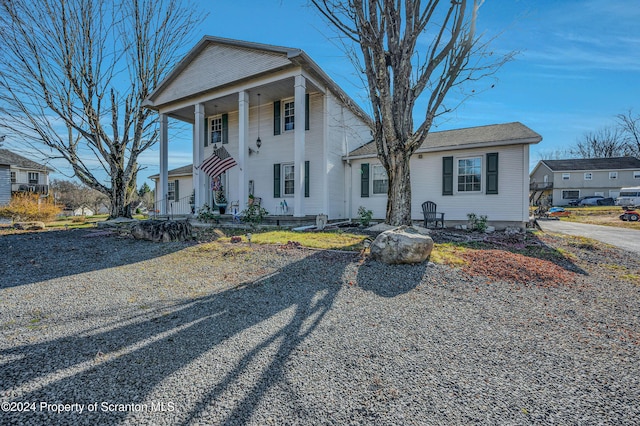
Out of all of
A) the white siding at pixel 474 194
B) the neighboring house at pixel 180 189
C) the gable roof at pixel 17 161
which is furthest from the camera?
the gable roof at pixel 17 161

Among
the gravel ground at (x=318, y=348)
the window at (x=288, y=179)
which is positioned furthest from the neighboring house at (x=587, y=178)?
the gravel ground at (x=318, y=348)

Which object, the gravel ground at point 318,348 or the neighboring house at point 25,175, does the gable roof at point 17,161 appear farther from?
the gravel ground at point 318,348

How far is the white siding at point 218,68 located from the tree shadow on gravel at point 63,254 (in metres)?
7.04

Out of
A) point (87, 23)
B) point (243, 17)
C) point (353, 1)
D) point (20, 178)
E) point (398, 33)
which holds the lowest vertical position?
point (20, 178)

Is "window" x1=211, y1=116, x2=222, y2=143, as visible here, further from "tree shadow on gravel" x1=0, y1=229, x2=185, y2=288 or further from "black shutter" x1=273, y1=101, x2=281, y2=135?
"tree shadow on gravel" x1=0, y1=229, x2=185, y2=288

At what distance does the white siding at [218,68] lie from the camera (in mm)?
10297

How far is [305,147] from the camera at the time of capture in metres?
11.7

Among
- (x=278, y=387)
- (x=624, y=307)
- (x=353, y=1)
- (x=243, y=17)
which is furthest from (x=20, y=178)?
(x=624, y=307)

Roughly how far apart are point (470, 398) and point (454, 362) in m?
0.43

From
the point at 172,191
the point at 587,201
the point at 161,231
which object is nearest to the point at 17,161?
the point at 172,191

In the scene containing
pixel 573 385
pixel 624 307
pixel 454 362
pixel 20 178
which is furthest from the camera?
pixel 20 178

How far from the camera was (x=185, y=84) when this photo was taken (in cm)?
1243

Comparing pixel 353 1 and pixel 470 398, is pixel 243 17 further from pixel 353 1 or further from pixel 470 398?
pixel 470 398

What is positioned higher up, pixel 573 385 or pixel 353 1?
pixel 353 1
